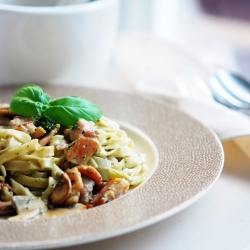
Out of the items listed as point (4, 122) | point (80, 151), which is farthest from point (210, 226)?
point (4, 122)

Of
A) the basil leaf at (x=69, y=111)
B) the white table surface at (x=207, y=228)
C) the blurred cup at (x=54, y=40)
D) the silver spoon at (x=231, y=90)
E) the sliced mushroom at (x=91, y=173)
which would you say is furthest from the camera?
the silver spoon at (x=231, y=90)

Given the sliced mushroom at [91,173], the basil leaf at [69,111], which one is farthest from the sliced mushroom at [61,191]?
the basil leaf at [69,111]

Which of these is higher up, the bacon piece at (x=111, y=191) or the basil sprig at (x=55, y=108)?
the basil sprig at (x=55, y=108)

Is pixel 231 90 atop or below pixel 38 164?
atop

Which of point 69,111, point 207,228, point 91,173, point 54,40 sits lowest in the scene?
point 207,228

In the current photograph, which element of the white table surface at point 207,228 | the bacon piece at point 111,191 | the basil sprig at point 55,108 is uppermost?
the basil sprig at point 55,108

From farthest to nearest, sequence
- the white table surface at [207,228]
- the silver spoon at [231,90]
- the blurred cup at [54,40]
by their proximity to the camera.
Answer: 1. the silver spoon at [231,90]
2. the blurred cup at [54,40]
3. the white table surface at [207,228]

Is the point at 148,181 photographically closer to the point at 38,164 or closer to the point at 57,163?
the point at 57,163

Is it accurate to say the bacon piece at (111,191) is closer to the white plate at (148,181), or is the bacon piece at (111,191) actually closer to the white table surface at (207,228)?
the white plate at (148,181)

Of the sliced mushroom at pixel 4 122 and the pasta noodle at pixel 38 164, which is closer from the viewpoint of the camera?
the pasta noodle at pixel 38 164
